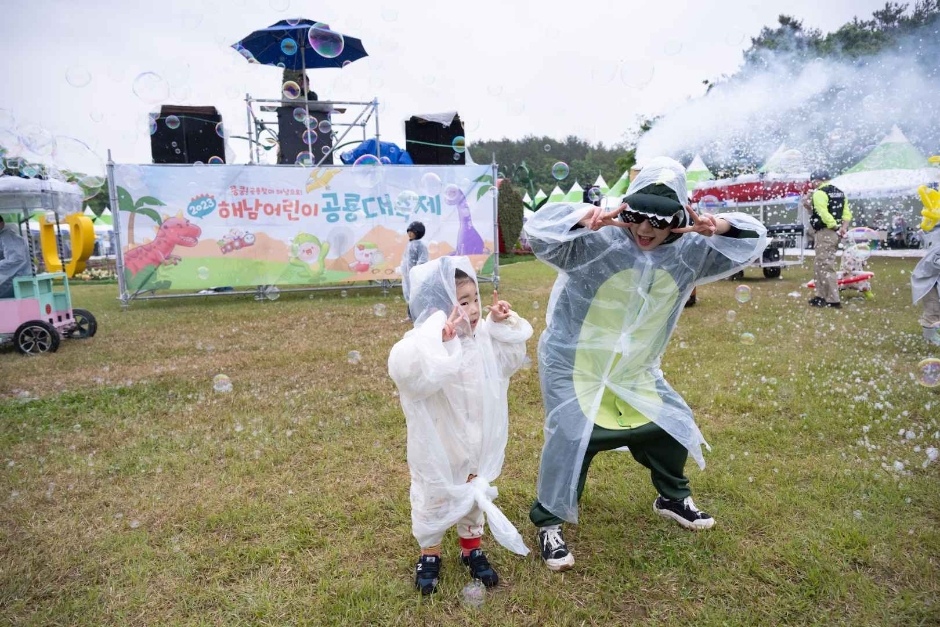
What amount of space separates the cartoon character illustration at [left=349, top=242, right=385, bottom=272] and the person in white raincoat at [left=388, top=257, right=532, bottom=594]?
884 cm

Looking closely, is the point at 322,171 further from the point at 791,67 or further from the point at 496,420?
the point at 791,67

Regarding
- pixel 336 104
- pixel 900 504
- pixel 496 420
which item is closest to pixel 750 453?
pixel 900 504

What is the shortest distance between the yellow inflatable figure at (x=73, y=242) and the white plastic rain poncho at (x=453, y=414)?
7550mm

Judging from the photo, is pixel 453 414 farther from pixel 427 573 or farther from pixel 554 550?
pixel 554 550

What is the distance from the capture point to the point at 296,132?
1242 cm

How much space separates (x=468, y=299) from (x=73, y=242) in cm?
836

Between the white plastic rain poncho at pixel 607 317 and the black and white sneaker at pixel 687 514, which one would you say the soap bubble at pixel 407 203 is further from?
the black and white sneaker at pixel 687 514

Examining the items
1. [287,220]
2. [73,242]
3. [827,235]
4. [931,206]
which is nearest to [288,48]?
[287,220]

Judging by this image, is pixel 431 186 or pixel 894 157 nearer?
pixel 431 186

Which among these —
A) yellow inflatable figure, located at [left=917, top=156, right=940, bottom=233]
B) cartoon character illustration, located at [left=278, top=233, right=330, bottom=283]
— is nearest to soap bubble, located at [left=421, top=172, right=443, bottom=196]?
cartoon character illustration, located at [left=278, top=233, right=330, bottom=283]

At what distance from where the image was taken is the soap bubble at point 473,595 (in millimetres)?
2244

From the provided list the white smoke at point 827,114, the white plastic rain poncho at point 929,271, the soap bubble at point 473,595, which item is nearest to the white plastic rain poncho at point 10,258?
the soap bubble at point 473,595

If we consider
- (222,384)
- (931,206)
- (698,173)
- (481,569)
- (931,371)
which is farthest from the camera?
(698,173)

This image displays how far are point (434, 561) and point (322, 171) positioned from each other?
933 cm
